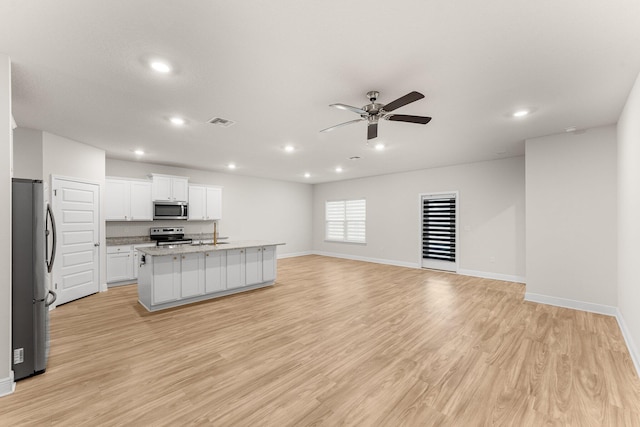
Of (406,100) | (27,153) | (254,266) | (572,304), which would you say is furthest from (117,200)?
(572,304)

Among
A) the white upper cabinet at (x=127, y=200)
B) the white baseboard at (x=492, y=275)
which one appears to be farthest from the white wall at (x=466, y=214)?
the white upper cabinet at (x=127, y=200)

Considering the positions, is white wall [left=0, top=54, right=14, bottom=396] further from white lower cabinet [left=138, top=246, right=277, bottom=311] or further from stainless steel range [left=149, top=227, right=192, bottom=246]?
stainless steel range [left=149, top=227, right=192, bottom=246]

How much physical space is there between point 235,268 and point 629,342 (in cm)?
528

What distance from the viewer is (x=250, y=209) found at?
8.56 metres

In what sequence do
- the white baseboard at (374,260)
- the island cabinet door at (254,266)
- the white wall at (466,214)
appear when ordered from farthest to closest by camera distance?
1. the white baseboard at (374,260)
2. the white wall at (466,214)
3. the island cabinet door at (254,266)

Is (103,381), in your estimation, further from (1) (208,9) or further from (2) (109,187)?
(2) (109,187)

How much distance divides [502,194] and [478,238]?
1.10m

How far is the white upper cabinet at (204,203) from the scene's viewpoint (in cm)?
687

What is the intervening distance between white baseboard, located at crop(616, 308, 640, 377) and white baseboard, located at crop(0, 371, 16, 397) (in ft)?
17.6

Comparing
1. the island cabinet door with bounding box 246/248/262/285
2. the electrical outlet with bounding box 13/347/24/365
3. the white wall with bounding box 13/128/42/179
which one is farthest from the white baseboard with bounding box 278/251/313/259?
the electrical outlet with bounding box 13/347/24/365

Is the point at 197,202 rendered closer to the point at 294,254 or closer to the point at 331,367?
the point at 294,254

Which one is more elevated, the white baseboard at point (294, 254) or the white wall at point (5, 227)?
the white wall at point (5, 227)

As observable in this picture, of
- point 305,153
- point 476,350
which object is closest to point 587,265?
point 476,350

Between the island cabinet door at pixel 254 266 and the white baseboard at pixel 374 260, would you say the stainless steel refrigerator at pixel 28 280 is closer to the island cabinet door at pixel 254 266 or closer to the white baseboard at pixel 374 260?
the island cabinet door at pixel 254 266
